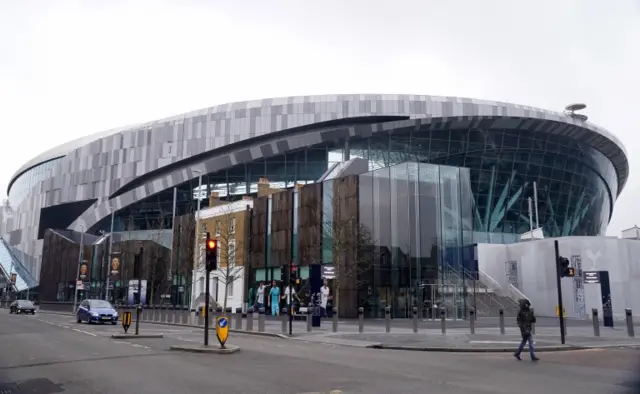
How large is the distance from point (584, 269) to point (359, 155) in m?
36.9

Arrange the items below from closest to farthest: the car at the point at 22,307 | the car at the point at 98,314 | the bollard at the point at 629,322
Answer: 1. the bollard at the point at 629,322
2. the car at the point at 98,314
3. the car at the point at 22,307

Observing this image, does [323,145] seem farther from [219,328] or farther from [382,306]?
[219,328]

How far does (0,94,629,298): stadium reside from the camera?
69.3 metres

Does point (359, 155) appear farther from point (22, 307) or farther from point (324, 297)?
point (22, 307)

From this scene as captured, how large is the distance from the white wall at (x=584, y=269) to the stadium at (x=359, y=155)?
1929cm

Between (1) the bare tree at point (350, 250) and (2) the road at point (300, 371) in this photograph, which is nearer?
(2) the road at point (300, 371)

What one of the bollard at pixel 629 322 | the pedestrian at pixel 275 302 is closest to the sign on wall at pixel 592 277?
the bollard at pixel 629 322

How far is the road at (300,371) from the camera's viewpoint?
35.7 feet

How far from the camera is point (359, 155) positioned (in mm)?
73250

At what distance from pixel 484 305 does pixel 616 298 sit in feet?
29.9

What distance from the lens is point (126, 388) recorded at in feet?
35.2

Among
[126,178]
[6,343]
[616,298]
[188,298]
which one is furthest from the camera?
[126,178]

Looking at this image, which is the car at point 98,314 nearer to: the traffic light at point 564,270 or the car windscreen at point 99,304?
the car windscreen at point 99,304

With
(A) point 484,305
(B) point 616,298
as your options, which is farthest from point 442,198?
(B) point 616,298
